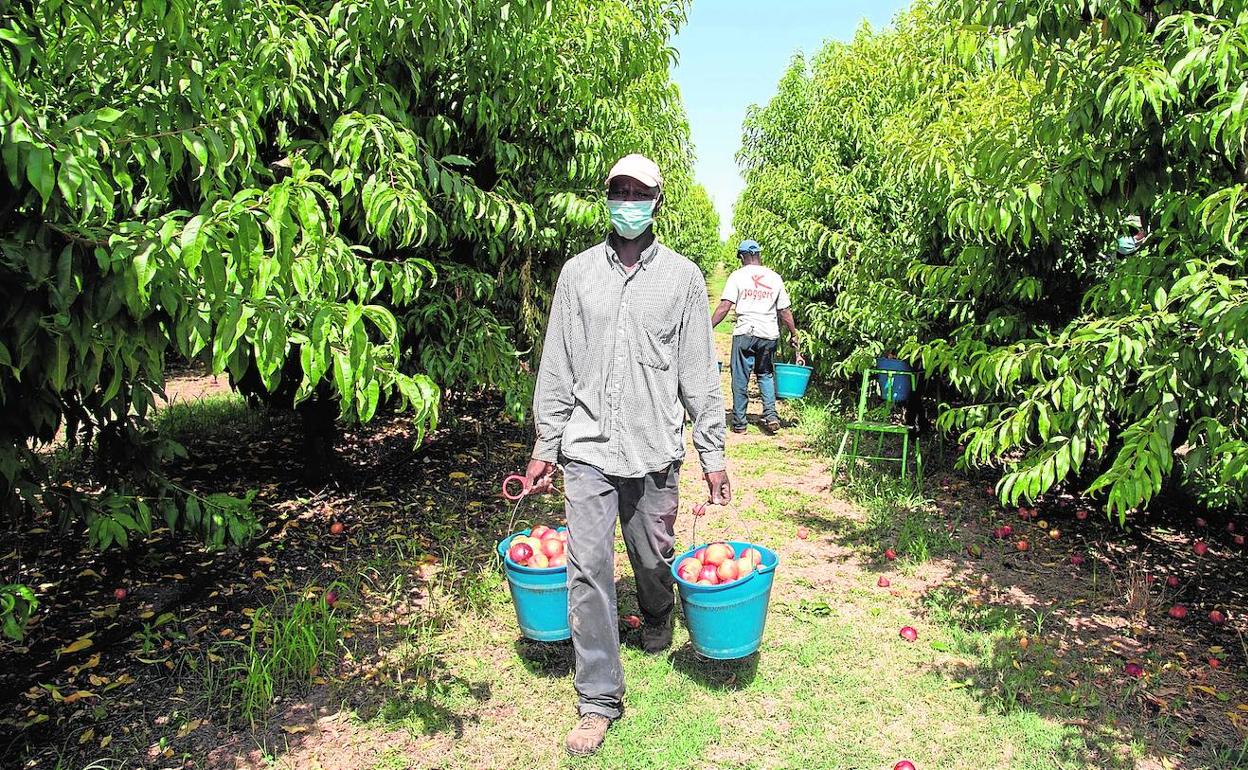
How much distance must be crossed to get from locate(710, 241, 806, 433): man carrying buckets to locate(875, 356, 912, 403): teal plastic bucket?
69.5 inches

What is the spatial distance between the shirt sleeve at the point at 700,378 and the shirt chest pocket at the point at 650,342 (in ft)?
0.38

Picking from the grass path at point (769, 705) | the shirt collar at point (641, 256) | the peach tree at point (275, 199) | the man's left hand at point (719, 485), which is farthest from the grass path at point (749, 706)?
the shirt collar at point (641, 256)

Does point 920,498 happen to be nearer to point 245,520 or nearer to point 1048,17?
point 1048,17

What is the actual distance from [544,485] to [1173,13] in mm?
3268

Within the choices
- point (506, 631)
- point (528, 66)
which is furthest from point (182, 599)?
point (528, 66)

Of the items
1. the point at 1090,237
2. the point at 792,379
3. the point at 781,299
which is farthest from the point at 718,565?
the point at 781,299

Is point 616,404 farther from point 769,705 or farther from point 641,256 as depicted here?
point 769,705

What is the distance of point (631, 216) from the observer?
3291 millimetres

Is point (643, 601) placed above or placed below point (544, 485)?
below

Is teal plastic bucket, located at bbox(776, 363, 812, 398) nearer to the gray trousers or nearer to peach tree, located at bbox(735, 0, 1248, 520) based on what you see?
peach tree, located at bbox(735, 0, 1248, 520)

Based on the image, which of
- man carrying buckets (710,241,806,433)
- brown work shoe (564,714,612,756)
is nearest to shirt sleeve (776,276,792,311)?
man carrying buckets (710,241,806,433)

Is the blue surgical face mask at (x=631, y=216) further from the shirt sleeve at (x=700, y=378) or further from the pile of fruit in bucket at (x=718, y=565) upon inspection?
the pile of fruit in bucket at (x=718, y=565)

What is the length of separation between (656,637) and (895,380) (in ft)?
13.1

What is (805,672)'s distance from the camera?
379 cm
